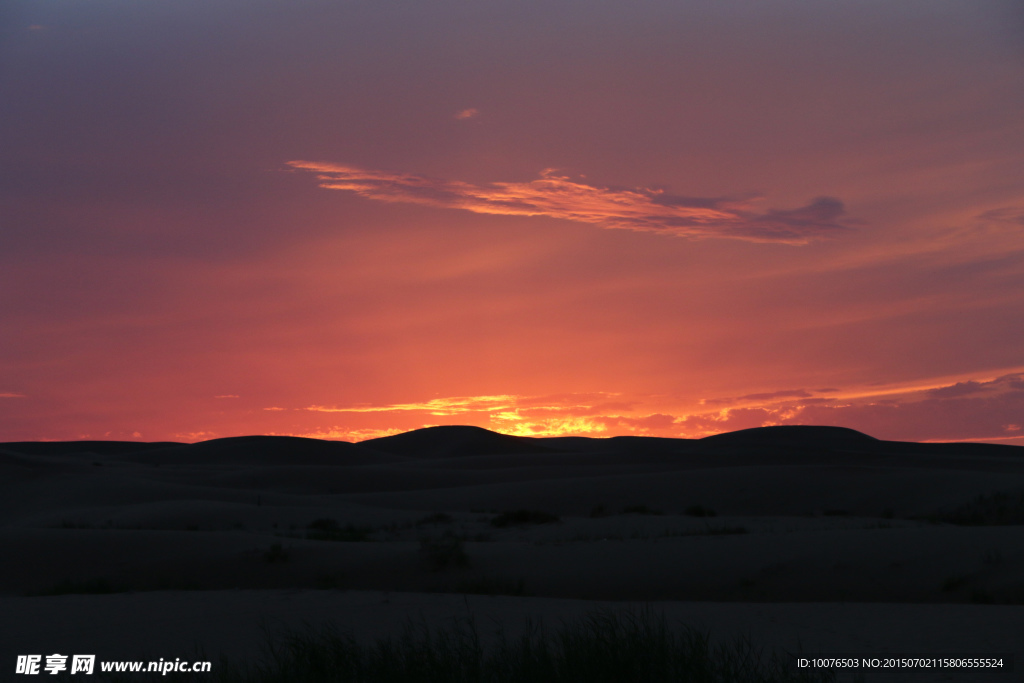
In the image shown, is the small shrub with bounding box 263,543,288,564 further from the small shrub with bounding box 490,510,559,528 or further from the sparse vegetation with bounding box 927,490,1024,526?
the sparse vegetation with bounding box 927,490,1024,526

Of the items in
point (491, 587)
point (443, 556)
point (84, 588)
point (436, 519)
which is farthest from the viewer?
point (436, 519)

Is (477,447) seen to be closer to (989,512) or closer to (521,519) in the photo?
(521,519)

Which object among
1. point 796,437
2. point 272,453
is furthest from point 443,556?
point 796,437

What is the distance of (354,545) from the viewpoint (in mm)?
19188

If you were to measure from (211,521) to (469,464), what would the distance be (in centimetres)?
3972

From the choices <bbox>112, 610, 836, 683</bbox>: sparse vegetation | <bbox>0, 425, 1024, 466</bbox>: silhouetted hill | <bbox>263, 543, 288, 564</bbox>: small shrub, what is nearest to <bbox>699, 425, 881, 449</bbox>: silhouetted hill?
<bbox>0, 425, 1024, 466</bbox>: silhouetted hill

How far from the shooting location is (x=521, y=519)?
91.2ft

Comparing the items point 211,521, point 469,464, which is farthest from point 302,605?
Result: point 469,464

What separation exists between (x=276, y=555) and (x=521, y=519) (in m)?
11.3

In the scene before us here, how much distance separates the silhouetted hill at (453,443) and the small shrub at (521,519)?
7156cm

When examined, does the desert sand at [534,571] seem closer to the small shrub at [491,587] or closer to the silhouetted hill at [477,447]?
the small shrub at [491,587]

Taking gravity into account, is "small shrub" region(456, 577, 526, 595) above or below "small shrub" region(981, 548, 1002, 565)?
below

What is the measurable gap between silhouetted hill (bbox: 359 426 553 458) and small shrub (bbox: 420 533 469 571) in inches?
3225

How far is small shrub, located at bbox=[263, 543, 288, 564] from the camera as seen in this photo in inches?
704
